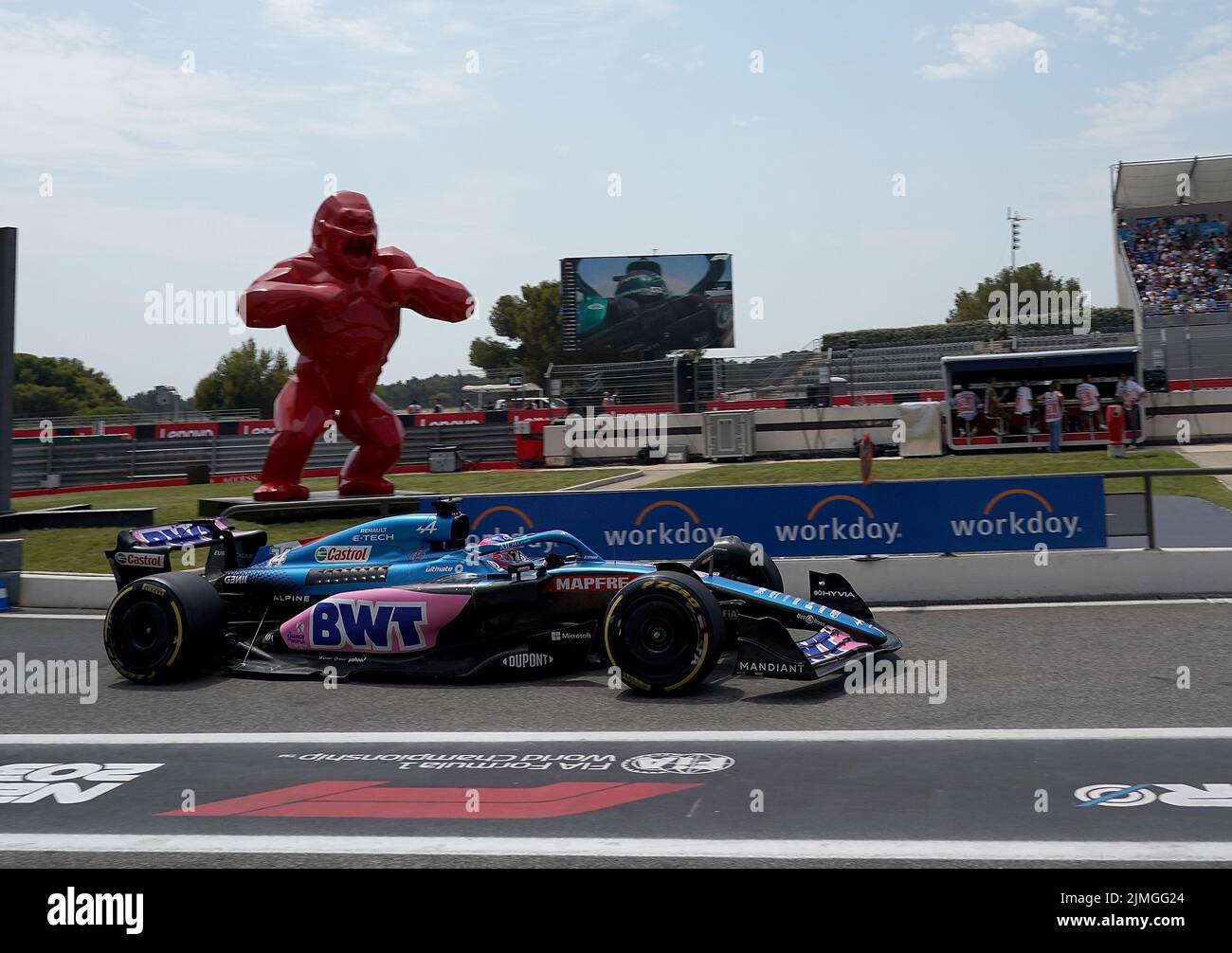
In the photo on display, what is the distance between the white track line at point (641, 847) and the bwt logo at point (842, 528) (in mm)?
6924

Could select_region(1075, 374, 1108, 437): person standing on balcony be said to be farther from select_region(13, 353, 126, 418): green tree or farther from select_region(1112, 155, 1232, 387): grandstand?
select_region(13, 353, 126, 418): green tree

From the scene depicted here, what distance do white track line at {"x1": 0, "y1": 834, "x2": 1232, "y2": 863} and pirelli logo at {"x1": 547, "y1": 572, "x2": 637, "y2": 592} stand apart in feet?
10.6

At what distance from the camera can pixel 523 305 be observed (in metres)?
90.8

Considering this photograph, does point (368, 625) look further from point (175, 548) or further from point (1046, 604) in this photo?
point (1046, 604)

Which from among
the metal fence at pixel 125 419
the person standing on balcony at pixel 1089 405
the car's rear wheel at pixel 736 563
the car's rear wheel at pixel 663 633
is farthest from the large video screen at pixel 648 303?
the car's rear wheel at pixel 663 633

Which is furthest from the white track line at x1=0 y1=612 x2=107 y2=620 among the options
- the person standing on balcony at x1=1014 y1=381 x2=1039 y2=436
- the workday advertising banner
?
the person standing on balcony at x1=1014 y1=381 x2=1039 y2=436

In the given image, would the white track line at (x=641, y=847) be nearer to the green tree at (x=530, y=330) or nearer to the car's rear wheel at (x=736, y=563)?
the car's rear wheel at (x=736, y=563)

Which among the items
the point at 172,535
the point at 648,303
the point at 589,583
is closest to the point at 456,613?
the point at 589,583

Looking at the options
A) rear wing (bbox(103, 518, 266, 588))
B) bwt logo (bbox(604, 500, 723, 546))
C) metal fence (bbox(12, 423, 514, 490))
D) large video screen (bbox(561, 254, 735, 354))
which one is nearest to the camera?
rear wing (bbox(103, 518, 266, 588))

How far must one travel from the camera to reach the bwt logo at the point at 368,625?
28.0 feet

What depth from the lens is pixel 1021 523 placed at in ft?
37.4

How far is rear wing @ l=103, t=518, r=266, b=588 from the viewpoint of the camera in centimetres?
945

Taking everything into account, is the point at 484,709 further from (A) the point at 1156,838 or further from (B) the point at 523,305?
(B) the point at 523,305

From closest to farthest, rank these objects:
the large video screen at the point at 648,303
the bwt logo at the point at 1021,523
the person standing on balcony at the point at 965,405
Answer: the bwt logo at the point at 1021,523 < the person standing on balcony at the point at 965,405 < the large video screen at the point at 648,303
